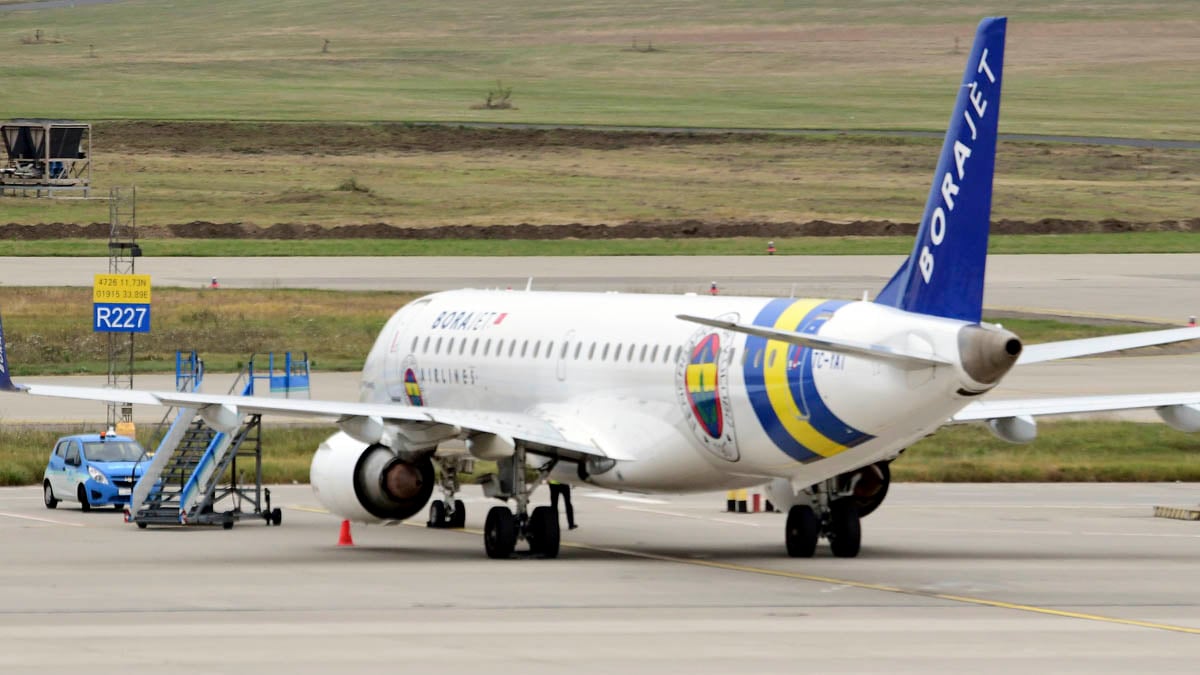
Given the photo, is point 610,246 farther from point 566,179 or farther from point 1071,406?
point 1071,406

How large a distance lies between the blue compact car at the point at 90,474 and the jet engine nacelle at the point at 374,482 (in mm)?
9685

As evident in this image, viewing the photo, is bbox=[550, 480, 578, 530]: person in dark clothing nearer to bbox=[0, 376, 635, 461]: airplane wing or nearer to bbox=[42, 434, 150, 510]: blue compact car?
bbox=[0, 376, 635, 461]: airplane wing

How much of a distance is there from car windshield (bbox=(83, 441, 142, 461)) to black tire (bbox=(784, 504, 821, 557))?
1714 centimetres

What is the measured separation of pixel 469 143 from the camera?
480ft

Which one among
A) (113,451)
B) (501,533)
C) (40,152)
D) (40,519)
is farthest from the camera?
(40,152)

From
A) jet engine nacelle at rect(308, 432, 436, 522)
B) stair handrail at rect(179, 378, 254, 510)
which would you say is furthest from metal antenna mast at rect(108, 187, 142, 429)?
jet engine nacelle at rect(308, 432, 436, 522)

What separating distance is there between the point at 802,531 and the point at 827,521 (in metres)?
0.52

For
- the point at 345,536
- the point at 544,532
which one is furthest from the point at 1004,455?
the point at 544,532

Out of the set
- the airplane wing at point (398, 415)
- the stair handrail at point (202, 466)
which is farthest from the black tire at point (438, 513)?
the airplane wing at point (398, 415)

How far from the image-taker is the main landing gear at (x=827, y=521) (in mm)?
33625

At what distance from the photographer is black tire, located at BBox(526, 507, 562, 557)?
3350cm

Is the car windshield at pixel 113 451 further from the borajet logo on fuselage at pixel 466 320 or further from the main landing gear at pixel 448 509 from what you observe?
the borajet logo on fuselage at pixel 466 320

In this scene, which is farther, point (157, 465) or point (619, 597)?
point (157, 465)

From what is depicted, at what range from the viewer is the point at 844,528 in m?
33.7
